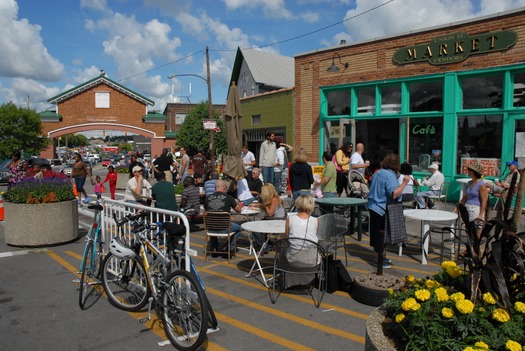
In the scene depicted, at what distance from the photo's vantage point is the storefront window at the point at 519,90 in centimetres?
1114

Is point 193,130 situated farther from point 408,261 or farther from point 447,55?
point 408,261

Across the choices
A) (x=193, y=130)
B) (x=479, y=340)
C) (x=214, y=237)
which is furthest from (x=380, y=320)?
(x=193, y=130)

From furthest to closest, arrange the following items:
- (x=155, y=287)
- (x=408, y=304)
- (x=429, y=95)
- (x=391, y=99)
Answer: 1. (x=391, y=99)
2. (x=429, y=95)
3. (x=155, y=287)
4. (x=408, y=304)

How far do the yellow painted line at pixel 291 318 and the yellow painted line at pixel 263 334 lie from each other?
0.41 metres

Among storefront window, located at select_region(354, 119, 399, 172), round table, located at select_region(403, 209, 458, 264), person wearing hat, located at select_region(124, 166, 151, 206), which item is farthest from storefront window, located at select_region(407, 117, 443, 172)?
person wearing hat, located at select_region(124, 166, 151, 206)

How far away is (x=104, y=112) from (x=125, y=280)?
127 feet

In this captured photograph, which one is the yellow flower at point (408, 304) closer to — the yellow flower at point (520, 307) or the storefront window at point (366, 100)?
the yellow flower at point (520, 307)

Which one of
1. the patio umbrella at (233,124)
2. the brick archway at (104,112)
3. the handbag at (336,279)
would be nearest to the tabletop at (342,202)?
the handbag at (336,279)

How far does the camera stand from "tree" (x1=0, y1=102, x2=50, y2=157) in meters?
40.3

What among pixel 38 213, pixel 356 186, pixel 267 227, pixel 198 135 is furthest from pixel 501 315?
pixel 198 135

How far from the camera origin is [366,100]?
14758mm

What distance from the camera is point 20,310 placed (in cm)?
Result: 513

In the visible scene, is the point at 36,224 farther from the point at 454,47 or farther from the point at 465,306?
the point at 454,47

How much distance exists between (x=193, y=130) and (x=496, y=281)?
37.6m
